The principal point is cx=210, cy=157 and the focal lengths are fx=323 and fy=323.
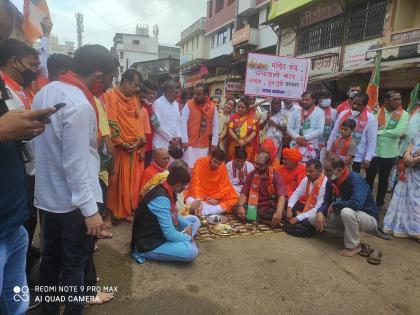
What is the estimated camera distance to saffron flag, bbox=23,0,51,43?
3.53 meters

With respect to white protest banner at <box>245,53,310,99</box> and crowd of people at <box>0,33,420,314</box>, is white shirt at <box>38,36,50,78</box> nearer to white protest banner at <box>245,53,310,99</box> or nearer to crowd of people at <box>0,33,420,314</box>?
crowd of people at <box>0,33,420,314</box>

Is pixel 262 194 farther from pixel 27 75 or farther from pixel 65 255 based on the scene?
pixel 27 75

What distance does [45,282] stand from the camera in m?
2.01

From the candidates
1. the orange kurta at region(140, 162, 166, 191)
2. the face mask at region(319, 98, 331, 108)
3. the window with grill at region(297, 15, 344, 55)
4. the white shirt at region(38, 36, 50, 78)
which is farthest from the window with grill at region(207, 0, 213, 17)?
the orange kurta at region(140, 162, 166, 191)

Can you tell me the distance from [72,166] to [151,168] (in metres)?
2.45

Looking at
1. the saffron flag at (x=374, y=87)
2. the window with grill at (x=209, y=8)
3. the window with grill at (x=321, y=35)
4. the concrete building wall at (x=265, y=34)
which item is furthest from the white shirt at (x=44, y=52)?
the window with grill at (x=209, y=8)

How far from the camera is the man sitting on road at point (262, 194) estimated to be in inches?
163

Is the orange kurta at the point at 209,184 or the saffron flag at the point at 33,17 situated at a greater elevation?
the saffron flag at the point at 33,17

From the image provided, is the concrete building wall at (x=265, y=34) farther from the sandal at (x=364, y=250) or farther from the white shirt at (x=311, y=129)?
the sandal at (x=364, y=250)

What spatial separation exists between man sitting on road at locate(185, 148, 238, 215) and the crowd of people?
15 mm

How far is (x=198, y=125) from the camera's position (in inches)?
203

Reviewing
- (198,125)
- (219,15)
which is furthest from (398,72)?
(219,15)

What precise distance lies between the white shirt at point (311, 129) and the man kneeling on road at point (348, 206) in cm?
161

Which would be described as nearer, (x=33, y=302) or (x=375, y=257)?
(x=33, y=302)
